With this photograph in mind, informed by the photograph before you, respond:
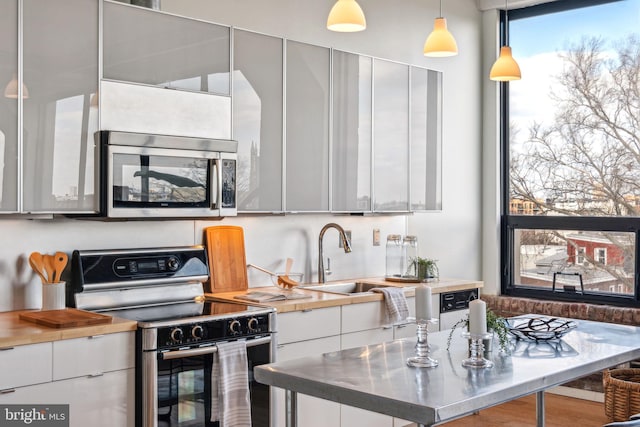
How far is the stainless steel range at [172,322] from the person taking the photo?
3492mm

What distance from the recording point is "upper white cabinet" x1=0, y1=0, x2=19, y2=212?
3420 mm

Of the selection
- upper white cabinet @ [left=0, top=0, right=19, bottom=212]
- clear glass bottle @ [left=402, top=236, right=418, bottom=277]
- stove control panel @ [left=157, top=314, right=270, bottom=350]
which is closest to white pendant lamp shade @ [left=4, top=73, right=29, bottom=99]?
upper white cabinet @ [left=0, top=0, right=19, bottom=212]

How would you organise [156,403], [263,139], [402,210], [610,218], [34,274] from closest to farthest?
Answer: [156,403], [34,274], [263,139], [402,210], [610,218]

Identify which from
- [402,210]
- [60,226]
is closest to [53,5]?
[60,226]

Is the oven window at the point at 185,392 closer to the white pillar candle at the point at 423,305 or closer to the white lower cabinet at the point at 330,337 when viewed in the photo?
the white lower cabinet at the point at 330,337

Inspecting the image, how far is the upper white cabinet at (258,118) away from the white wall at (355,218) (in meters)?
0.34

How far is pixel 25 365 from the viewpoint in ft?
10.2

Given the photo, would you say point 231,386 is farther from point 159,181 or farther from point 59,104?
point 59,104

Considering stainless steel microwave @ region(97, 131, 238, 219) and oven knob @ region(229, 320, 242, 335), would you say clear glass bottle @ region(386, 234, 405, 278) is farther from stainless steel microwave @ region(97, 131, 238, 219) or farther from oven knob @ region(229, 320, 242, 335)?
oven knob @ region(229, 320, 242, 335)

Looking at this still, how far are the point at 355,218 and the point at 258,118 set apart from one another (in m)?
1.41

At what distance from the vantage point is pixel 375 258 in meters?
5.82

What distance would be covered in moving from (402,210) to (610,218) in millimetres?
1821

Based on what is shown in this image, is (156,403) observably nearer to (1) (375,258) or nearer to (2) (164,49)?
(2) (164,49)

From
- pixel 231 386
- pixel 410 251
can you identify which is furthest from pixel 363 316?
pixel 410 251
